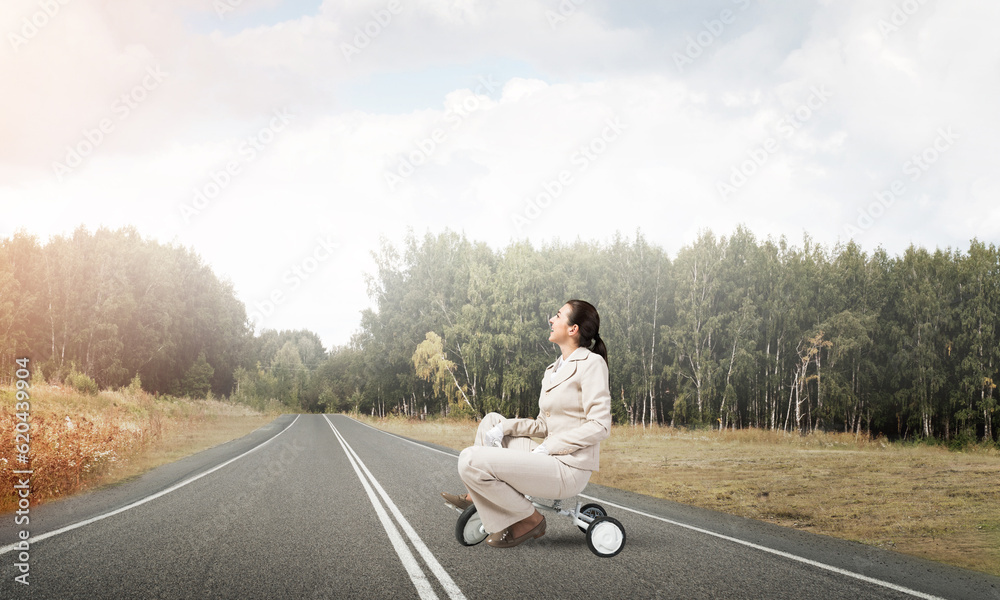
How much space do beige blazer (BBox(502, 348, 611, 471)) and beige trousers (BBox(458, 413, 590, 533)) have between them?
0.12 meters

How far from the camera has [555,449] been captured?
4.02 meters

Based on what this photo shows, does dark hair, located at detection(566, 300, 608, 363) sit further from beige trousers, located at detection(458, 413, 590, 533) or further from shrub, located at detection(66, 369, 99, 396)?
shrub, located at detection(66, 369, 99, 396)

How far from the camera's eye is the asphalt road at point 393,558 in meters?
3.78

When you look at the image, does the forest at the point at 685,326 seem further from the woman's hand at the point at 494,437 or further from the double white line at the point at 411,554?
the woman's hand at the point at 494,437

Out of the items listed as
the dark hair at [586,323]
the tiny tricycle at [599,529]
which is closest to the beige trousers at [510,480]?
the tiny tricycle at [599,529]

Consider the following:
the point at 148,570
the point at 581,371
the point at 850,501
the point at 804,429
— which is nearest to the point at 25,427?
the point at 148,570

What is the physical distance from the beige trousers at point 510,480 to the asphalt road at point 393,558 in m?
0.48

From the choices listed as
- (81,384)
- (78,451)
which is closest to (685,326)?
(78,451)

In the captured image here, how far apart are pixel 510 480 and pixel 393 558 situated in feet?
4.88

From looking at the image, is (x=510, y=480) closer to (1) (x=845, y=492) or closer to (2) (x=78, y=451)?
(1) (x=845, y=492)

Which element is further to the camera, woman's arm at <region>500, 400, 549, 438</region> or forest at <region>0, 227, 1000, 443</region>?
forest at <region>0, 227, 1000, 443</region>

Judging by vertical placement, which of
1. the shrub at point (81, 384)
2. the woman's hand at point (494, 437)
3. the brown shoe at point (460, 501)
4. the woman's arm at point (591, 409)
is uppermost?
the woman's arm at point (591, 409)

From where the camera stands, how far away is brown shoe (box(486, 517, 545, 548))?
14.0 ft

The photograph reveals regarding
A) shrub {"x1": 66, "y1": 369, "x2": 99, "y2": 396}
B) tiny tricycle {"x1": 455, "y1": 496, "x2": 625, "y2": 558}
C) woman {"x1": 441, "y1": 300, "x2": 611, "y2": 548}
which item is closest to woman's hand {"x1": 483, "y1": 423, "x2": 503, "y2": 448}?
woman {"x1": 441, "y1": 300, "x2": 611, "y2": 548}
